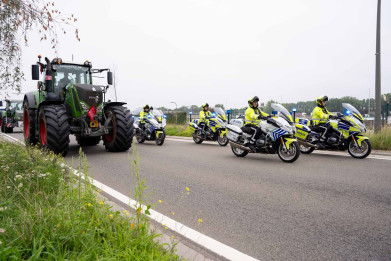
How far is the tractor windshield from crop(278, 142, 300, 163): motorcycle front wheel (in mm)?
6632

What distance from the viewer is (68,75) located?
10273 mm

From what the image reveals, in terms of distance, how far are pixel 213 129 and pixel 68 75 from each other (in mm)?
6482

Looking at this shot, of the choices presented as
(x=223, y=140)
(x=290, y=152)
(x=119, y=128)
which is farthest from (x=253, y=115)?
(x=223, y=140)

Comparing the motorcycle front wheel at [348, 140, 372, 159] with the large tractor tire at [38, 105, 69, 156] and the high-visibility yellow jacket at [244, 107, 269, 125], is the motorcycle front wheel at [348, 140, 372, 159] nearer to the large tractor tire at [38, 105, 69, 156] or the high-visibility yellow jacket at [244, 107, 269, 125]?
the high-visibility yellow jacket at [244, 107, 269, 125]

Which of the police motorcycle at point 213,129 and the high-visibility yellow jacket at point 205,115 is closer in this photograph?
the police motorcycle at point 213,129

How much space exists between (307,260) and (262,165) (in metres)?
5.12

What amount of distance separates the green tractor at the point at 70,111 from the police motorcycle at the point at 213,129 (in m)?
4.87

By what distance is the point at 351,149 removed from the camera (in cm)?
Result: 905

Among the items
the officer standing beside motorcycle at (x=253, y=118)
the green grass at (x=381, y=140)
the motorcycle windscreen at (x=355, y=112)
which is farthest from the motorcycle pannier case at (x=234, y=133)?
the green grass at (x=381, y=140)

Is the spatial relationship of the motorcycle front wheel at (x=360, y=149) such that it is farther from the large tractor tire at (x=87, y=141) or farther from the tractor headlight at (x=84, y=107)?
the large tractor tire at (x=87, y=141)

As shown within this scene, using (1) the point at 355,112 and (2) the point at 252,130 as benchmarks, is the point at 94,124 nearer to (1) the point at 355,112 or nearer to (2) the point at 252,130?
(2) the point at 252,130

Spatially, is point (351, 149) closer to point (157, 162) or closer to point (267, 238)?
point (157, 162)

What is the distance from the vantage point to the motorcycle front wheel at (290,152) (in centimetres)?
810

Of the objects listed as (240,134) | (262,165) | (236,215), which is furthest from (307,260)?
(240,134)
